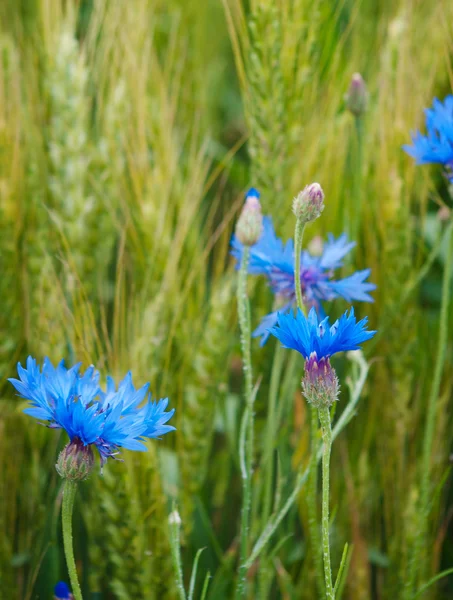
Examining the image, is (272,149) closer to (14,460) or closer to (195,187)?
(195,187)

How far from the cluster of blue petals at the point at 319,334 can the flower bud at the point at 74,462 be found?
153 millimetres

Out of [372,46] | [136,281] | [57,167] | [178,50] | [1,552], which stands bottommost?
[1,552]

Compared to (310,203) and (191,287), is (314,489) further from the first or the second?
(191,287)

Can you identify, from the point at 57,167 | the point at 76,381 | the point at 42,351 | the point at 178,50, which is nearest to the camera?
the point at 76,381

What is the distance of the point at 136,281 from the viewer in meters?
0.95

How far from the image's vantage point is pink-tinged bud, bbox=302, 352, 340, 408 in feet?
1.65

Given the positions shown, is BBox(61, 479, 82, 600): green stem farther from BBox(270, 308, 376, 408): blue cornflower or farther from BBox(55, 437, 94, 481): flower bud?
BBox(270, 308, 376, 408): blue cornflower

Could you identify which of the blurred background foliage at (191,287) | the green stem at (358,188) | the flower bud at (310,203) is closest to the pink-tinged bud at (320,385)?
the flower bud at (310,203)

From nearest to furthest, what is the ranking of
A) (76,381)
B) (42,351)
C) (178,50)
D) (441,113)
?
1. (76,381)
2. (441,113)
3. (42,351)
4. (178,50)

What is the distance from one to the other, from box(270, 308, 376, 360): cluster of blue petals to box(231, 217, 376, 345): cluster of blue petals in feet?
0.59

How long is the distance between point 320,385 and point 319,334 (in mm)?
→ 33

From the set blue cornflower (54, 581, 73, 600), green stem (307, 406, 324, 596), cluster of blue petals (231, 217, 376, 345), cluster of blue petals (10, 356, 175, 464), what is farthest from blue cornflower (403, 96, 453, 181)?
blue cornflower (54, 581, 73, 600)

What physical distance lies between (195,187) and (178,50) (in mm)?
421

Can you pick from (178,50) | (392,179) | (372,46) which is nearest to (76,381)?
(392,179)
